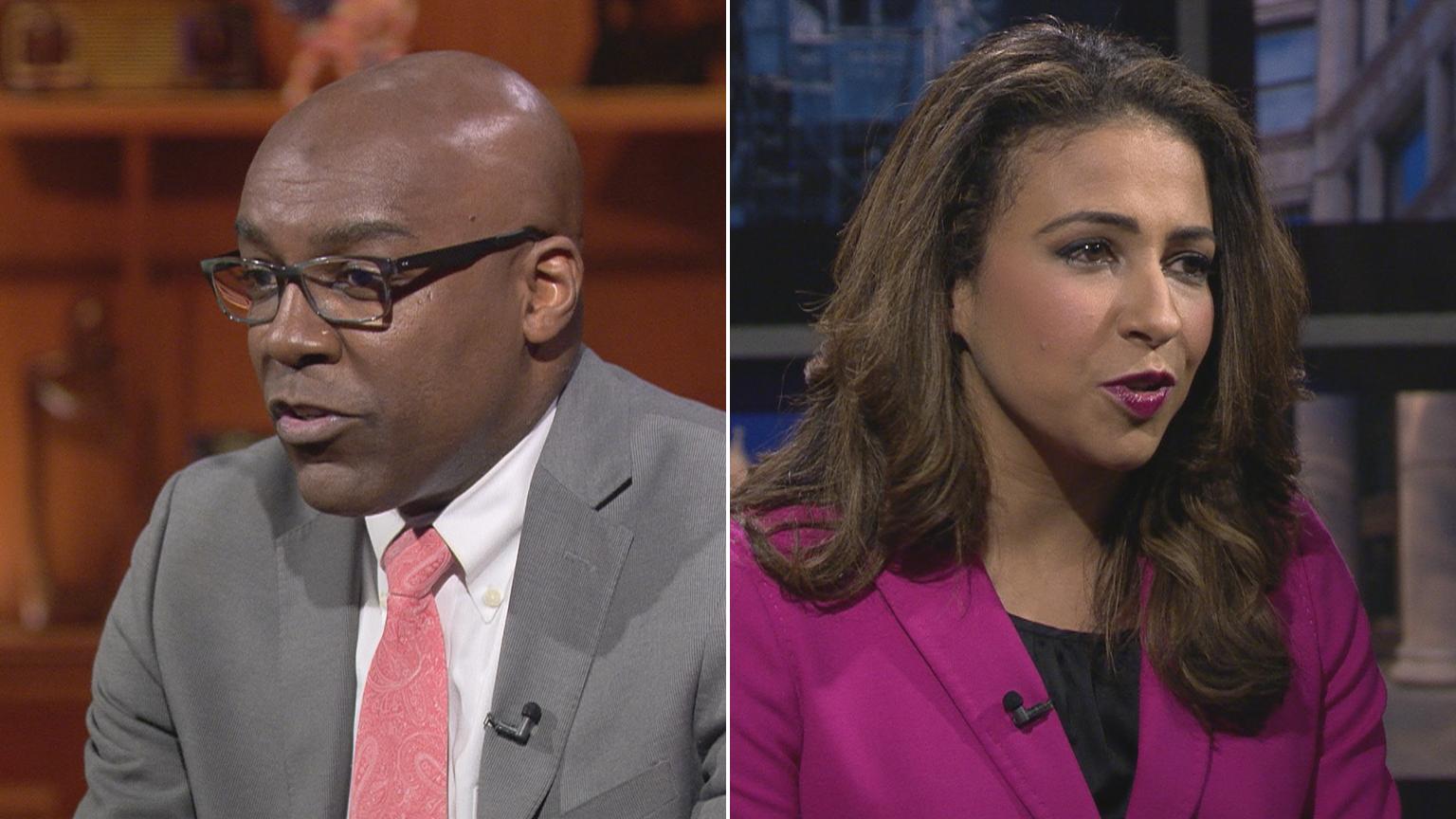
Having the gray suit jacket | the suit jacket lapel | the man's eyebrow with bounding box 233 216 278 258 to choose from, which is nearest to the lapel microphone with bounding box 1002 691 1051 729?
the gray suit jacket

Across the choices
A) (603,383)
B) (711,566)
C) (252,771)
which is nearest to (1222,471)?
(711,566)

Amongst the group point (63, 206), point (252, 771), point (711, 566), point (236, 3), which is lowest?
point (252, 771)

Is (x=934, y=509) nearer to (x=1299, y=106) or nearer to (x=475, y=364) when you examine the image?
(x=475, y=364)

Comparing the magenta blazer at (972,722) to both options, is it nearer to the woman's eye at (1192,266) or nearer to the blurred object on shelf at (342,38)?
the woman's eye at (1192,266)

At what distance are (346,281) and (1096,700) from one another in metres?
0.92

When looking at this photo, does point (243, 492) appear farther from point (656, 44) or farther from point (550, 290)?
point (656, 44)

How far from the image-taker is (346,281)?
1.59m

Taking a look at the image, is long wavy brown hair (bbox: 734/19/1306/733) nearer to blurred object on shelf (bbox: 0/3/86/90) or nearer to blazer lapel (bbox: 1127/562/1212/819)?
blazer lapel (bbox: 1127/562/1212/819)

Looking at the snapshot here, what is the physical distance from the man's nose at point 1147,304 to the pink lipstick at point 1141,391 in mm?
45

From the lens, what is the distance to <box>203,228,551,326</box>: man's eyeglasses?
158 cm

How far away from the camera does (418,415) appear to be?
5.40ft

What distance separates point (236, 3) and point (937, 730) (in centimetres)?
156

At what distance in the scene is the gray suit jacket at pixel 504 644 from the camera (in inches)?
66.2

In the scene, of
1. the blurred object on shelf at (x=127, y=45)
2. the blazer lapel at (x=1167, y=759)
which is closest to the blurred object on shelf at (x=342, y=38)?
the blurred object on shelf at (x=127, y=45)
